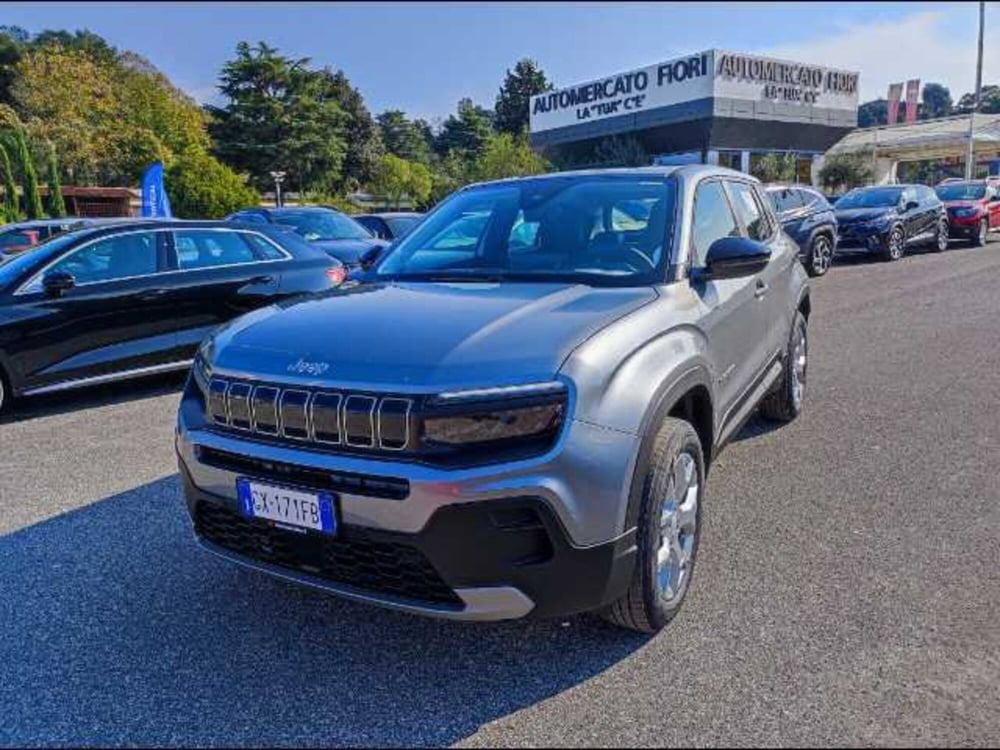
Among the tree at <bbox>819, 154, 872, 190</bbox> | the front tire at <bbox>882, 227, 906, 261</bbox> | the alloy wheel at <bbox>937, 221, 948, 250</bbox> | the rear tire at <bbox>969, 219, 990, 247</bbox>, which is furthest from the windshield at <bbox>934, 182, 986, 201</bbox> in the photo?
the tree at <bbox>819, 154, 872, 190</bbox>

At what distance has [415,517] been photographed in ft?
7.70

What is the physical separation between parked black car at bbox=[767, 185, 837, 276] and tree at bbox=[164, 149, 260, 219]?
20.2m

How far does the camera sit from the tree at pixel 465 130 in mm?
75000

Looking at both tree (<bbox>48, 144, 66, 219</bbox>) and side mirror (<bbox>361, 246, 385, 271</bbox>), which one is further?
tree (<bbox>48, 144, 66, 219</bbox>)

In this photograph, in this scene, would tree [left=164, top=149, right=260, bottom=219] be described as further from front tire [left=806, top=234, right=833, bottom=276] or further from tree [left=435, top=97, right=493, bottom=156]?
tree [left=435, top=97, right=493, bottom=156]

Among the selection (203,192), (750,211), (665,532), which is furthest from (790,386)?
(203,192)

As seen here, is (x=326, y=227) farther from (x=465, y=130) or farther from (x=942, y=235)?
(x=465, y=130)

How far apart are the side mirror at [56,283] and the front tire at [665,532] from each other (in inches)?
212

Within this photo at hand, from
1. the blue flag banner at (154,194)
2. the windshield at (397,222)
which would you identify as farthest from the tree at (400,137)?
the windshield at (397,222)

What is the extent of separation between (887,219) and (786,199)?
11.5 feet

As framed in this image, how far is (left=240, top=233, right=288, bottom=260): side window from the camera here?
7.55m

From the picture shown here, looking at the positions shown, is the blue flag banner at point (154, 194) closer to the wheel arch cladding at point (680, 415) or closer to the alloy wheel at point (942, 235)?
the wheel arch cladding at point (680, 415)

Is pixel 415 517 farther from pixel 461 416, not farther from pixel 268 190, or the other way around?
pixel 268 190

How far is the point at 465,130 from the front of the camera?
76625mm
